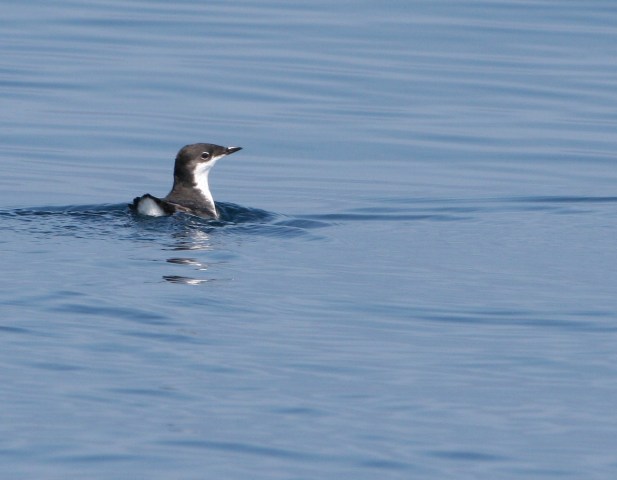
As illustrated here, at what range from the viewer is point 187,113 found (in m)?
22.6

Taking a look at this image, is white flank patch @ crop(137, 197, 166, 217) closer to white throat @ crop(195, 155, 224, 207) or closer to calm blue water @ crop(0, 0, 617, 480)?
calm blue water @ crop(0, 0, 617, 480)

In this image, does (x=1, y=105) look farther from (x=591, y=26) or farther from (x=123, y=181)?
(x=591, y=26)

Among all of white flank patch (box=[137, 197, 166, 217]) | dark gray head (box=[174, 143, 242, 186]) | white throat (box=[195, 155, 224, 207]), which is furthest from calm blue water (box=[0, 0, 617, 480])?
dark gray head (box=[174, 143, 242, 186])

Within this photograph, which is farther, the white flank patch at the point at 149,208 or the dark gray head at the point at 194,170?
the dark gray head at the point at 194,170

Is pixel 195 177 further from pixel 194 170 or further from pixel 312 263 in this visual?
pixel 312 263

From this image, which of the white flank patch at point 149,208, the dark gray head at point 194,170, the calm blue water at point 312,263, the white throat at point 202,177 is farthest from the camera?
the white throat at point 202,177

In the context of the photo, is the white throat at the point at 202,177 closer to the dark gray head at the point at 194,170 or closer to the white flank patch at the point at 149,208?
the dark gray head at the point at 194,170

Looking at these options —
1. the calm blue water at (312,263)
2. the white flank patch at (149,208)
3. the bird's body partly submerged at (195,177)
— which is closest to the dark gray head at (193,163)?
the bird's body partly submerged at (195,177)

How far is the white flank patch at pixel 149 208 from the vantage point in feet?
46.7

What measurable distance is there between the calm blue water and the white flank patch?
10cm

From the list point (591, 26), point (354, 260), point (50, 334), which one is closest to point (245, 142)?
point (354, 260)

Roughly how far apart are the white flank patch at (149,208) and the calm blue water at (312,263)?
0.32ft

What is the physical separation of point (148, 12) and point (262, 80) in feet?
28.8

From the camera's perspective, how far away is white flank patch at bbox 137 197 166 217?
1423 cm
